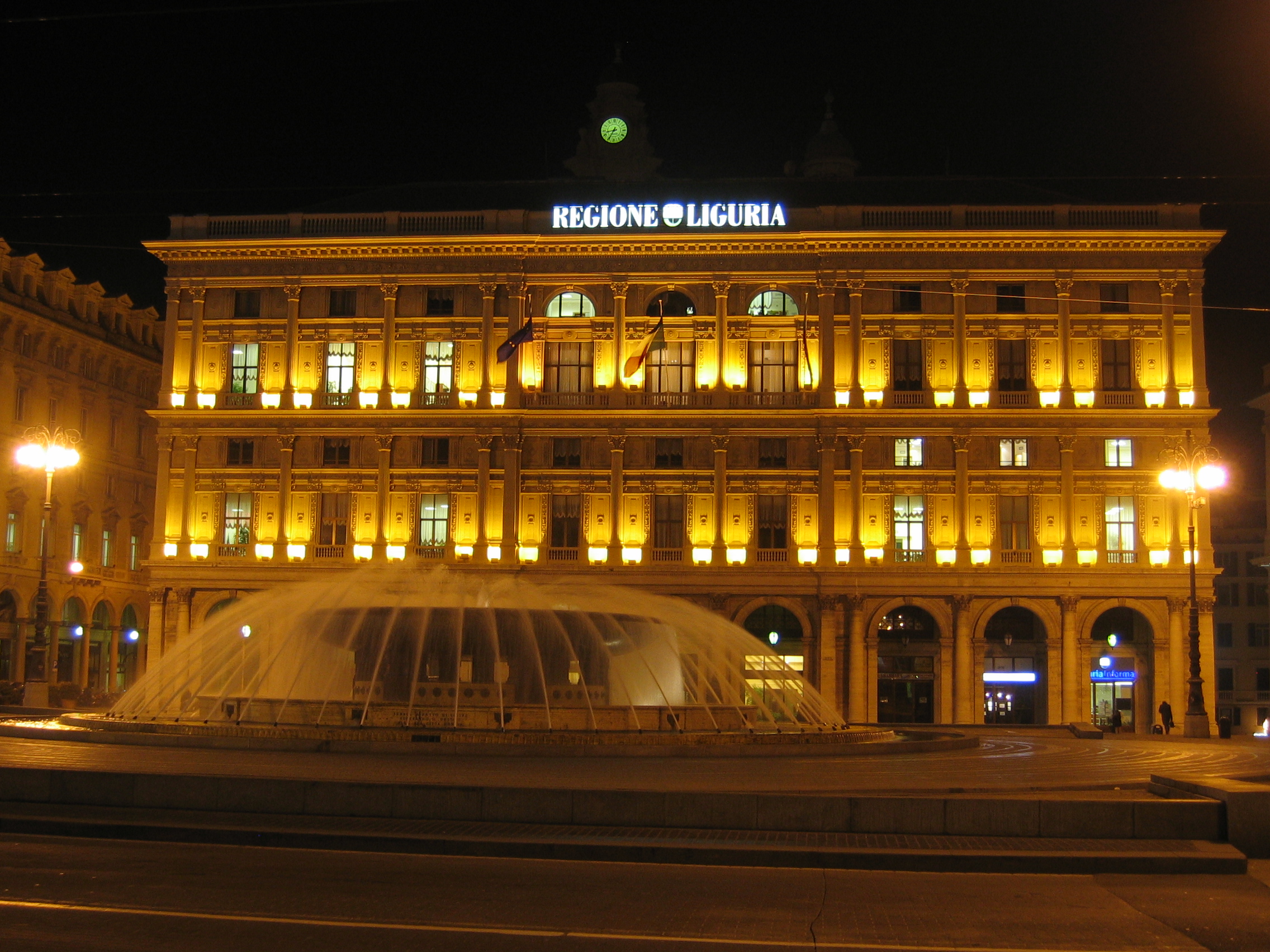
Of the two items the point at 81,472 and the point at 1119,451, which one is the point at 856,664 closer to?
the point at 1119,451

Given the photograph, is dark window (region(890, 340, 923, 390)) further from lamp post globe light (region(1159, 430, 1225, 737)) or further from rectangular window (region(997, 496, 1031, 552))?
lamp post globe light (region(1159, 430, 1225, 737))

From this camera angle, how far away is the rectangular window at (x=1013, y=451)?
57.6 metres

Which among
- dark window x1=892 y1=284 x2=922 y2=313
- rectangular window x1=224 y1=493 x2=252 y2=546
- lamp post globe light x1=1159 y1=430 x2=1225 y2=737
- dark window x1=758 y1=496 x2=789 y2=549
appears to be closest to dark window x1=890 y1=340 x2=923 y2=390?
dark window x1=892 y1=284 x2=922 y2=313

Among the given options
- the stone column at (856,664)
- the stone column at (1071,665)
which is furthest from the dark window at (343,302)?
the stone column at (1071,665)

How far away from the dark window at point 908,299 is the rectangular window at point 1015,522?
823 cm

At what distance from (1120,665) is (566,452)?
75.7 ft

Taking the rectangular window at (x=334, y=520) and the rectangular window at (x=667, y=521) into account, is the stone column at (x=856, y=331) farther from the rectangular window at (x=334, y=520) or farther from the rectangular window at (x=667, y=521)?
the rectangular window at (x=334, y=520)

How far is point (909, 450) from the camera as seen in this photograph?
190ft

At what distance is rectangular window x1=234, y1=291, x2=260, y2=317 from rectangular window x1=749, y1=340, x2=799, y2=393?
20375 mm

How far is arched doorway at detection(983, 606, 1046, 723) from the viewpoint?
2263 inches

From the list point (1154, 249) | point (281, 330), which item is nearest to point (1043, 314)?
point (1154, 249)

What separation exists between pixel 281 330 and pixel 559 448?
41.4 feet

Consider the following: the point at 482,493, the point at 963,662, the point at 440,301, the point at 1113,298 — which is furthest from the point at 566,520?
the point at 1113,298

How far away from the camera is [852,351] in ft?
191
